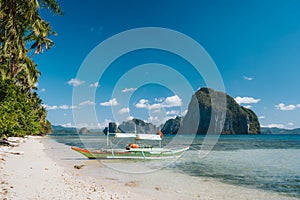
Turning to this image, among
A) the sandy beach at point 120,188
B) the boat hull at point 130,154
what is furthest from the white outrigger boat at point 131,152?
the sandy beach at point 120,188

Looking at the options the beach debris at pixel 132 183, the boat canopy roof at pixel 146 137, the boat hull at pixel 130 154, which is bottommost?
the beach debris at pixel 132 183

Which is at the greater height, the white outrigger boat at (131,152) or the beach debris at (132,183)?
the white outrigger boat at (131,152)

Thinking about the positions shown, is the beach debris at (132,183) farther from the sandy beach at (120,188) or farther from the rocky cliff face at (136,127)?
the rocky cliff face at (136,127)

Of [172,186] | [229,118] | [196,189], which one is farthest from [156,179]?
[229,118]

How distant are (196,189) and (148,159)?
11948 mm

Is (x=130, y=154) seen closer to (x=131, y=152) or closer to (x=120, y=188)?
(x=131, y=152)

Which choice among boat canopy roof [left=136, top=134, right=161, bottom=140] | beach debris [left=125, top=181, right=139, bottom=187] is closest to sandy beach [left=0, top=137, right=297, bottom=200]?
beach debris [left=125, top=181, right=139, bottom=187]

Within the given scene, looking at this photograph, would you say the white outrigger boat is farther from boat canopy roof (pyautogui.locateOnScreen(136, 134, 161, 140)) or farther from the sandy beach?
the sandy beach

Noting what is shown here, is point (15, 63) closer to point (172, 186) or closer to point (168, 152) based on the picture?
point (168, 152)

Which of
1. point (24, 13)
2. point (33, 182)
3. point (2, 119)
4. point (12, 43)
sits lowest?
point (33, 182)

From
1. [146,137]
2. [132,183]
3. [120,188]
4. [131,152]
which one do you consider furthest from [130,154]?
[120,188]

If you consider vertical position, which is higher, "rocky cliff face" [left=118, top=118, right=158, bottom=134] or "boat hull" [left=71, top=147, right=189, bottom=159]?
"rocky cliff face" [left=118, top=118, right=158, bottom=134]

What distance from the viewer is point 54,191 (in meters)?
8.60

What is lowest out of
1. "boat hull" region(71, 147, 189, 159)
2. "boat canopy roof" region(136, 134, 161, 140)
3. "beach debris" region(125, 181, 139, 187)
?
"beach debris" region(125, 181, 139, 187)
